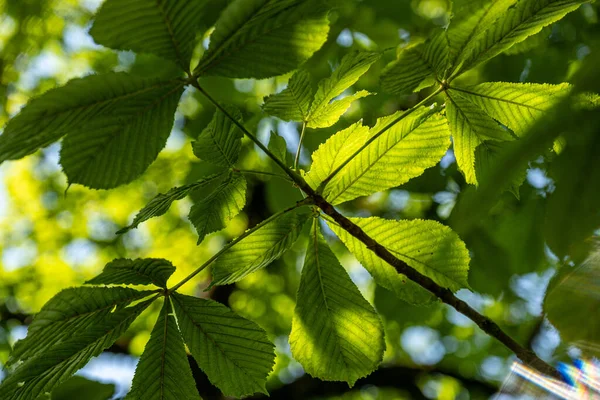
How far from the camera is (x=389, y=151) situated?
1.12 m

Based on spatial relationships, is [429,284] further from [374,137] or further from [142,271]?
[142,271]

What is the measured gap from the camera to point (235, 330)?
3.59ft

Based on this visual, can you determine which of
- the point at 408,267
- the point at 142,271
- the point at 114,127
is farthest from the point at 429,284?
the point at 114,127

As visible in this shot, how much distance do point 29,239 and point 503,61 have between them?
17.5ft

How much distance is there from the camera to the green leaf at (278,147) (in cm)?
112

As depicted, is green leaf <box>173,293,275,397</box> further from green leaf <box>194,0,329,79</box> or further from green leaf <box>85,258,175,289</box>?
green leaf <box>194,0,329,79</box>

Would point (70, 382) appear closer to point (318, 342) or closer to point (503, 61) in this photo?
point (318, 342)

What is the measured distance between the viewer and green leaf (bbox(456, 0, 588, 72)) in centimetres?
91

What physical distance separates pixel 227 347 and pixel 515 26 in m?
0.79

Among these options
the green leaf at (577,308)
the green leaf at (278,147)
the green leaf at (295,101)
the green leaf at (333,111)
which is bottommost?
the green leaf at (577,308)

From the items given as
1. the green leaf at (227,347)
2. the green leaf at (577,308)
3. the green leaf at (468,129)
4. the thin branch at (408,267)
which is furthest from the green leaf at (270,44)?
the green leaf at (577,308)

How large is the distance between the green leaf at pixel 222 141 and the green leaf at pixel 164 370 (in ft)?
1.01

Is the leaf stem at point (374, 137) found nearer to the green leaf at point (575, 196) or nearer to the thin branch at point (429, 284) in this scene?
the thin branch at point (429, 284)

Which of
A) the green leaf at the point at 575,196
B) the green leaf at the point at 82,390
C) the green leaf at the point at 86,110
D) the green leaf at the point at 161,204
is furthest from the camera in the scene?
the green leaf at the point at 82,390
